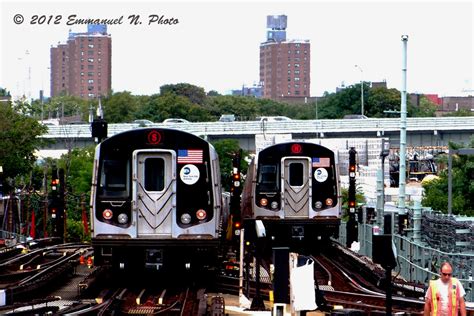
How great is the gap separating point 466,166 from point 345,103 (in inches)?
3447

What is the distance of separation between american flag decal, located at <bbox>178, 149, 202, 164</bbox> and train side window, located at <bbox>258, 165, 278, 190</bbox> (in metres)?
7.80

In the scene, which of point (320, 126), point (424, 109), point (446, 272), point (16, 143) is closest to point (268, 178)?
point (446, 272)

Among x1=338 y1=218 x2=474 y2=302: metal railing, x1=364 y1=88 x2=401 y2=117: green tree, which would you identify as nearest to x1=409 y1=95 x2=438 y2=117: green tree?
x1=364 y1=88 x2=401 y2=117: green tree

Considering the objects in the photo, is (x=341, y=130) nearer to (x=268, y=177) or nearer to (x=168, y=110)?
(x=168, y=110)

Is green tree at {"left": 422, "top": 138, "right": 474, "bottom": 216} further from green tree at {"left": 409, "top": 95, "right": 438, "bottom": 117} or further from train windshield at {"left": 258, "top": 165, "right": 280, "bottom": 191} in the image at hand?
green tree at {"left": 409, "top": 95, "right": 438, "bottom": 117}

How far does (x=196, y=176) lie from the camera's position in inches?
927

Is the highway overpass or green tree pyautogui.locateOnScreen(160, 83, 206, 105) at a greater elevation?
green tree pyautogui.locateOnScreen(160, 83, 206, 105)

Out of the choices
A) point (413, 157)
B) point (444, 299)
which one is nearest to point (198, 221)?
point (444, 299)

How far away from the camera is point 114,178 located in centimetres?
2366

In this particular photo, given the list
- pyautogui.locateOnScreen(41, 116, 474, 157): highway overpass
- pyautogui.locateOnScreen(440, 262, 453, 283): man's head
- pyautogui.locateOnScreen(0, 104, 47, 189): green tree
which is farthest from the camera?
pyautogui.locateOnScreen(41, 116, 474, 157): highway overpass

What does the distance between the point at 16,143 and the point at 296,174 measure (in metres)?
27.1

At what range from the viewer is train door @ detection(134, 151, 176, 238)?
2355cm

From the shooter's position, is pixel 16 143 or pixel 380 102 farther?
pixel 380 102

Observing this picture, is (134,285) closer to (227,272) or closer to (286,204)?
(227,272)
